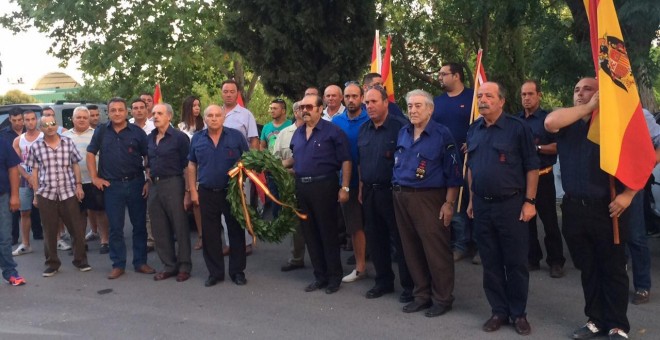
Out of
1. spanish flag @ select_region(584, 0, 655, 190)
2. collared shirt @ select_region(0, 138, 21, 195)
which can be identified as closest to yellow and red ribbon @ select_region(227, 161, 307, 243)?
collared shirt @ select_region(0, 138, 21, 195)

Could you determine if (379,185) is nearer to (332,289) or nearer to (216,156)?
(332,289)

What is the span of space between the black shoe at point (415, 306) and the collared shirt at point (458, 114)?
2.04 meters

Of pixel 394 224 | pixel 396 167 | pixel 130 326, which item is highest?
pixel 396 167

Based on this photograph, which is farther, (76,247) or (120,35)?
(120,35)

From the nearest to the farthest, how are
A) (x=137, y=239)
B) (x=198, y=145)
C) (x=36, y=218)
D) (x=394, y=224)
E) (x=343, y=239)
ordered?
(x=394, y=224)
(x=198, y=145)
(x=137, y=239)
(x=343, y=239)
(x=36, y=218)

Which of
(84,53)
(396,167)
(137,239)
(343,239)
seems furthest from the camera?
(84,53)

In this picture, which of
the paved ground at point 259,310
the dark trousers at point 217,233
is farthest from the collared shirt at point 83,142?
the dark trousers at point 217,233

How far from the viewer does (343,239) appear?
9.13 m

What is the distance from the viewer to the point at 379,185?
21.3 ft

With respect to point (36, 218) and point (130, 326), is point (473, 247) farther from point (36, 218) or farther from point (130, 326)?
point (36, 218)

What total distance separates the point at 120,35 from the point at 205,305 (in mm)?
13662

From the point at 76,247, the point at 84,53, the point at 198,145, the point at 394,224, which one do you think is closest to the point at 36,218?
the point at 76,247

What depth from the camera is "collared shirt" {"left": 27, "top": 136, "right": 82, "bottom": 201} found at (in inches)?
318

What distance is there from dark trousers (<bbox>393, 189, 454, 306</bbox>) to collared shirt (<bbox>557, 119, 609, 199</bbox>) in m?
1.08
